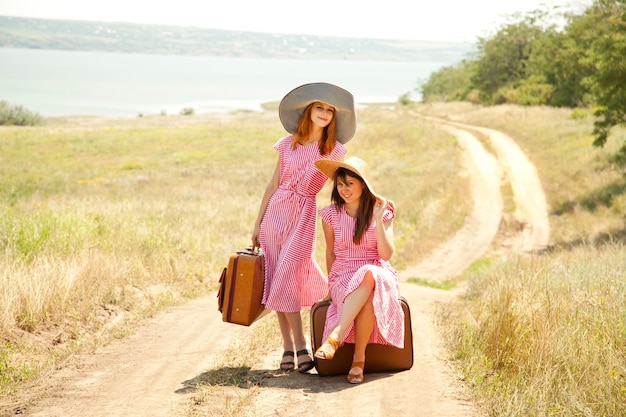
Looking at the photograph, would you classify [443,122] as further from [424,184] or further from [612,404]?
[612,404]

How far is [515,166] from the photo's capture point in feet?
94.6

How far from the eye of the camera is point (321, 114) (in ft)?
20.1

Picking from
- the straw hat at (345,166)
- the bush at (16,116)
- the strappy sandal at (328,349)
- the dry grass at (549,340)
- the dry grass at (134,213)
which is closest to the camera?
the dry grass at (549,340)

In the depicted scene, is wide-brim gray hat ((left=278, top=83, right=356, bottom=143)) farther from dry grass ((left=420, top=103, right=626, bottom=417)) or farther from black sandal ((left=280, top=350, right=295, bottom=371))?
dry grass ((left=420, top=103, right=626, bottom=417))

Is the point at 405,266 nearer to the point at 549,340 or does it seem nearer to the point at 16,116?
the point at 549,340

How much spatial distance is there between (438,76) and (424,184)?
8103cm

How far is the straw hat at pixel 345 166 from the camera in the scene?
5805mm

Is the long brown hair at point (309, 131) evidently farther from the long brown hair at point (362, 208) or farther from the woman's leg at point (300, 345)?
the woman's leg at point (300, 345)

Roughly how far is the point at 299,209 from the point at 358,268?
2.24 feet

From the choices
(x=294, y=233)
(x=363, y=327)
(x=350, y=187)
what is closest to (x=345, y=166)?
(x=350, y=187)

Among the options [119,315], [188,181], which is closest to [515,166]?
[188,181]

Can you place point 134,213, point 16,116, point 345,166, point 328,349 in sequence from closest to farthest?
point 328,349, point 345,166, point 134,213, point 16,116

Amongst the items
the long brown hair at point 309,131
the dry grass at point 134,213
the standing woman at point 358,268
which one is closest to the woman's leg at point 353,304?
the standing woman at point 358,268

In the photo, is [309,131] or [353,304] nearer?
[353,304]
